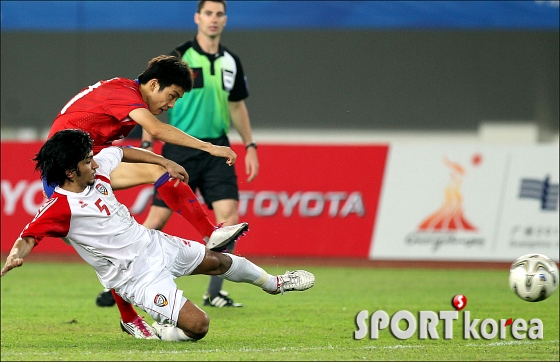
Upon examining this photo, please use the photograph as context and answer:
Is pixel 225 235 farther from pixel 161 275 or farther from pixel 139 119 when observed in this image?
pixel 139 119

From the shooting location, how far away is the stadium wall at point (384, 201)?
441 inches

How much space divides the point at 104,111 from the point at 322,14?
7.51m

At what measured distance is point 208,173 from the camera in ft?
24.8

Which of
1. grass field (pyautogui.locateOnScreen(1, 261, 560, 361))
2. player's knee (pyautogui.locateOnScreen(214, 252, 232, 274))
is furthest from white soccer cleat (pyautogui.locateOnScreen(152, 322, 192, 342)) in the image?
player's knee (pyautogui.locateOnScreen(214, 252, 232, 274))

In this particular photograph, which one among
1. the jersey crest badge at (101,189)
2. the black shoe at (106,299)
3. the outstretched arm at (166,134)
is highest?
the outstretched arm at (166,134)

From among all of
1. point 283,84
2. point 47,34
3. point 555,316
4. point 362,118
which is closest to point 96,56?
point 47,34

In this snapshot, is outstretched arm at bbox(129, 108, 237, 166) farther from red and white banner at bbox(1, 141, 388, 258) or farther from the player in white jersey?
red and white banner at bbox(1, 141, 388, 258)

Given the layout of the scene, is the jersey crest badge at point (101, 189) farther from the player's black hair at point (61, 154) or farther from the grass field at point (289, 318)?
the grass field at point (289, 318)

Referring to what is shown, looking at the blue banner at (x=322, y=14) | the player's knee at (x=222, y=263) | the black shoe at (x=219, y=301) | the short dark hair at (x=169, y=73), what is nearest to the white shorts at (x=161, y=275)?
the player's knee at (x=222, y=263)

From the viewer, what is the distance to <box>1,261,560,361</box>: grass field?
524 cm

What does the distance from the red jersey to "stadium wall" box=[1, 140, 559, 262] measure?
5.52 meters

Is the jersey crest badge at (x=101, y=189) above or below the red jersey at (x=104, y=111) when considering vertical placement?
below

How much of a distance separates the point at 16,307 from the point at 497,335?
385 cm

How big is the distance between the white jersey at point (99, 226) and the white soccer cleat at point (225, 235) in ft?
1.68
